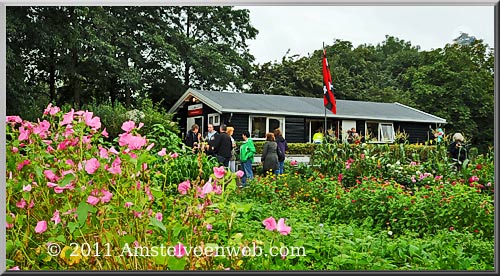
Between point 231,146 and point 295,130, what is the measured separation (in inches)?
24.4

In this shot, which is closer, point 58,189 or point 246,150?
point 58,189

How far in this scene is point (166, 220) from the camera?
3.07 m

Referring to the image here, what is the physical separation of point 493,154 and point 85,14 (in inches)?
111

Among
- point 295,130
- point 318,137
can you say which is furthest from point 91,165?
point 318,137

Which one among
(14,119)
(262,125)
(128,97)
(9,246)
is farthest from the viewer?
(262,125)

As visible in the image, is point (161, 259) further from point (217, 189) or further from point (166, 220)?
point (217, 189)

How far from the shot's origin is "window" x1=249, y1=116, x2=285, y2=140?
4301 millimetres

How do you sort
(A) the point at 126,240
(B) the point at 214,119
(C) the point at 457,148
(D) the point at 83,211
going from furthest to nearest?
1. (C) the point at 457,148
2. (B) the point at 214,119
3. (A) the point at 126,240
4. (D) the point at 83,211

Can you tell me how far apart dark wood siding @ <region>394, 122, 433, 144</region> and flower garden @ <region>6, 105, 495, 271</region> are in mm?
144

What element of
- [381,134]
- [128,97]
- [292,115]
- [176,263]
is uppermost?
[128,97]

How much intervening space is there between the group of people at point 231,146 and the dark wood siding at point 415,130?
35.0 inches

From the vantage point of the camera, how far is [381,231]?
4.07 metres

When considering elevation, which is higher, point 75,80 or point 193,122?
point 75,80

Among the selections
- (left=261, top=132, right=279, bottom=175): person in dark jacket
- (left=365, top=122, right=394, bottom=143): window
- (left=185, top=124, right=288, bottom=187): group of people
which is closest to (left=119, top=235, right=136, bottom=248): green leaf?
(left=185, top=124, right=288, bottom=187): group of people
